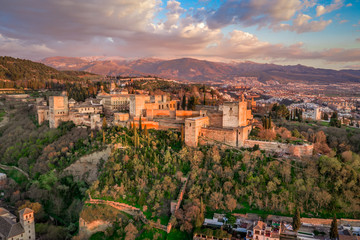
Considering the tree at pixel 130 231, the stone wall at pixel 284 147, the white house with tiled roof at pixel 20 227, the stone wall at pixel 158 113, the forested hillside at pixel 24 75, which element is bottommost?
the white house with tiled roof at pixel 20 227

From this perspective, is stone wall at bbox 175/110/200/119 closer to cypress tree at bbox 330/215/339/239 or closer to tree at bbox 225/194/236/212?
tree at bbox 225/194/236/212

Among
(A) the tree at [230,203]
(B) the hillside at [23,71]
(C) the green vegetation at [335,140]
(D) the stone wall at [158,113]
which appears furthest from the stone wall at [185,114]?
(B) the hillside at [23,71]

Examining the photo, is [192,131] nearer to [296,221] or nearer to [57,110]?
[296,221]

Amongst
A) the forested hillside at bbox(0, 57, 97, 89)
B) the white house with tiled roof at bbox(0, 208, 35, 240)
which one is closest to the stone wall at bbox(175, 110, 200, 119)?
the white house with tiled roof at bbox(0, 208, 35, 240)

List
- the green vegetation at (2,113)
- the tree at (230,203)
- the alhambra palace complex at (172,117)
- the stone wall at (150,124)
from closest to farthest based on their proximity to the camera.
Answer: the tree at (230,203)
the alhambra palace complex at (172,117)
the stone wall at (150,124)
the green vegetation at (2,113)

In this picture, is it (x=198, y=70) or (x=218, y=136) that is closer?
(x=218, y=136)

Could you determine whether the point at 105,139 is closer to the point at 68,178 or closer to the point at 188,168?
the point at 68,178

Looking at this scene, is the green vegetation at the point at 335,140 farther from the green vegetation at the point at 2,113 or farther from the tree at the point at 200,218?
the green vegetation at the point at 2,113

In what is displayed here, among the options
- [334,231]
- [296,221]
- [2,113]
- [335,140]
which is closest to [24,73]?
[2,113]
